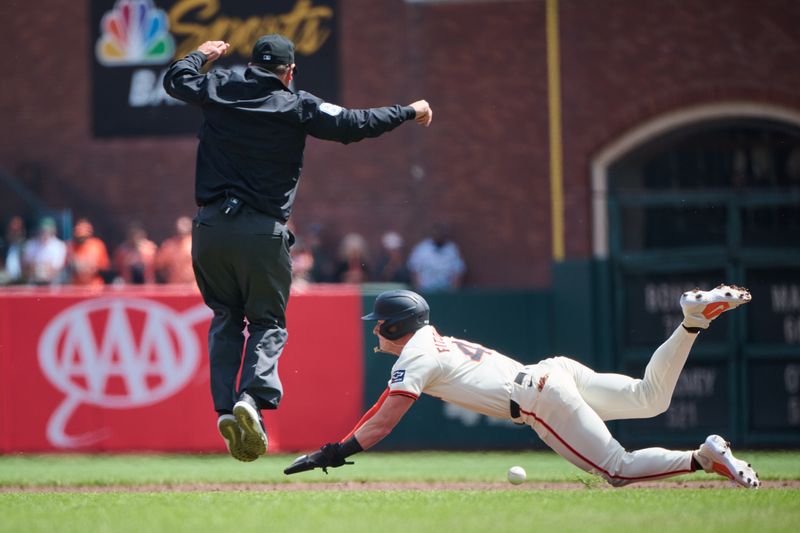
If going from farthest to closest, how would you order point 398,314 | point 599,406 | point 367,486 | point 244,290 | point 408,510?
point 367,486 → point 599,406 → point 398,314 → point 244,290 → point 408,510

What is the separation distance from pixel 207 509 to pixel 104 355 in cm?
616

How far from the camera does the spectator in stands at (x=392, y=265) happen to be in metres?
16.5

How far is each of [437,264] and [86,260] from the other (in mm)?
4327

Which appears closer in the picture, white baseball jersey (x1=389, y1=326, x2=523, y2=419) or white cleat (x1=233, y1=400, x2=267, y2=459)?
white cleat (x1=233, y1=400, x2=267, y2=459)

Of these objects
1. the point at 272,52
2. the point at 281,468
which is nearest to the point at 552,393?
the point at 272,52

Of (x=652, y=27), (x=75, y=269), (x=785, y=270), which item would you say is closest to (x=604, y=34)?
(x=652, y=27)

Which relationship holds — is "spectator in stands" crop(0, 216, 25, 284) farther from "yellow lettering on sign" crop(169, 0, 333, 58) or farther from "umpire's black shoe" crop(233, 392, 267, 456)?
"umpire's black shoe" crop(233, 392, 267, 456)

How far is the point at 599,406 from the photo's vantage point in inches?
316

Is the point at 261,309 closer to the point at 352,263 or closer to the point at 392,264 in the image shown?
the point at 352,263

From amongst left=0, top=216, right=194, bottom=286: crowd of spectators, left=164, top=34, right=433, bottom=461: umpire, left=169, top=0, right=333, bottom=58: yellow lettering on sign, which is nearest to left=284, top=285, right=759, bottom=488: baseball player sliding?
left=164, top=34, right=433, bottom=461: umpire

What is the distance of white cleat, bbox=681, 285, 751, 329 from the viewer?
770cm

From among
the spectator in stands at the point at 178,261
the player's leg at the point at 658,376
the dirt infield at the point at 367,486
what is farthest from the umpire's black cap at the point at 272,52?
the spectator in stands at the point at 178,261

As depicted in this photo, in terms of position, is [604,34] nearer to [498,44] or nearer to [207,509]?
[498,44]

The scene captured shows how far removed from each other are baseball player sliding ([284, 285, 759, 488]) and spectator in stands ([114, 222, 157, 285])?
880cm
